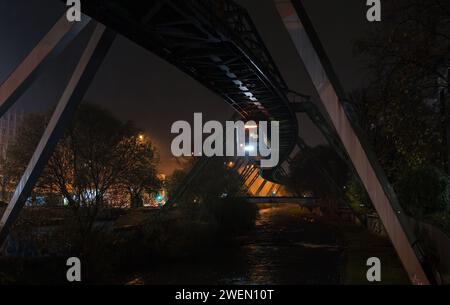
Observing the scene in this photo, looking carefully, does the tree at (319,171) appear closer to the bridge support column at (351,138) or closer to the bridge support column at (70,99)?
the bridge support column at (351,138)

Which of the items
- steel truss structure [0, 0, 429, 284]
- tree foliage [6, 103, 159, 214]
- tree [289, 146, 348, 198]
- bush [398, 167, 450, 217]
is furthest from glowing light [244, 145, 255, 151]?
steel truss structure [0, 0, 429, 284]

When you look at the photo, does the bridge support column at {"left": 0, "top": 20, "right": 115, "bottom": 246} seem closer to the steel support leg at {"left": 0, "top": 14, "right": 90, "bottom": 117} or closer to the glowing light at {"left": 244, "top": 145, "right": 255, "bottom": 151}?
the steel support leg at {"left": 0, "top": 14, "right": 90, "bottom": 117}

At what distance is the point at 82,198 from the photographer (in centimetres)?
1617

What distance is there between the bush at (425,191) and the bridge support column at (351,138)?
671 centimetres

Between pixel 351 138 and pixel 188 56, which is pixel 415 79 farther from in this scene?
pixel 188 56

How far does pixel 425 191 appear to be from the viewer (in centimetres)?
1947

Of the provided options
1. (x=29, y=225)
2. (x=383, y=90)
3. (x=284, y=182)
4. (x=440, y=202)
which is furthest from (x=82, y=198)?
(x=284, y=182)

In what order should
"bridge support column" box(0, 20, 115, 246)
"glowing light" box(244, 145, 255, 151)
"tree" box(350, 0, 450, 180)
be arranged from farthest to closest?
"glowing light" box(244, 145, 255, 151) → "bridge support column" box(0, 20, 115, 246) → "tree" box(350, 0, 450, 180)

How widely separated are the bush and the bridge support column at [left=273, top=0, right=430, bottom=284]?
6.71 metres

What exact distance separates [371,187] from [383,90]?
424 cm

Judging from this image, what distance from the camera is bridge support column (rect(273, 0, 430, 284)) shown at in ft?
41.6

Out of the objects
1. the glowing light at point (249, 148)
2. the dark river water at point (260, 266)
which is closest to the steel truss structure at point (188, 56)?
the dark river water at point (260, 266)

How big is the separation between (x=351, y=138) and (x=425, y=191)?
7.93 meters
